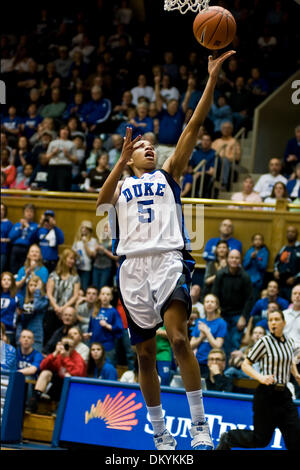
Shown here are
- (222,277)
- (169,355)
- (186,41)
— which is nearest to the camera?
(169,355)

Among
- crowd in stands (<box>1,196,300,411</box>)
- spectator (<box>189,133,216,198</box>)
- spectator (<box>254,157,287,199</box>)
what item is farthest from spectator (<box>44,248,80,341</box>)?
spectator (<box>254,157,287,199</box>)

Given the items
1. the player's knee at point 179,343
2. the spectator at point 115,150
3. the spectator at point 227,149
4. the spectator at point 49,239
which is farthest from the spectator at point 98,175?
the player's knee at point 179,343

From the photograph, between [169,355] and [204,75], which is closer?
[169,355]

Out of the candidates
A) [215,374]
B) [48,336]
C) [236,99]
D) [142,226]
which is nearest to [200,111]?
[142,226]

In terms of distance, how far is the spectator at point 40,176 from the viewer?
14.5 meters

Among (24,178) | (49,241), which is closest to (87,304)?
(49,241)

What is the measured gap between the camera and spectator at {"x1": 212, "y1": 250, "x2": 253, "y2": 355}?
36.7 feet

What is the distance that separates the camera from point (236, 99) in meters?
14.6

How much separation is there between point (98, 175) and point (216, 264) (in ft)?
10.4

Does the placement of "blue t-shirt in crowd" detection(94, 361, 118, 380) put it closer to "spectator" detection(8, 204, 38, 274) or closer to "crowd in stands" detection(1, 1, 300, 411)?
"crowd in stands" detection(1, 1, 300, 411)

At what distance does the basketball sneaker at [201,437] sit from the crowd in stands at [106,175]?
4.43 metres

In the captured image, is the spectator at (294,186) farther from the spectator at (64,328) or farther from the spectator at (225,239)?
the spectator at (64,328)
